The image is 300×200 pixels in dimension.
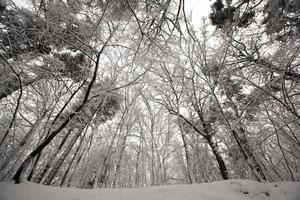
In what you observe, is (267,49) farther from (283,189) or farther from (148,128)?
(148,128)

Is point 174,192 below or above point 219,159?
below

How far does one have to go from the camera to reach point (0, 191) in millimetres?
3451

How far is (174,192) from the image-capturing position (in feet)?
12.5

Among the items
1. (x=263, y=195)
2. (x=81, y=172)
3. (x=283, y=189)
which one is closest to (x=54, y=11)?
(x=263, y=195)

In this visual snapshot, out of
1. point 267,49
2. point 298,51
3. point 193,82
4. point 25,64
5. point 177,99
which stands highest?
point 193,82

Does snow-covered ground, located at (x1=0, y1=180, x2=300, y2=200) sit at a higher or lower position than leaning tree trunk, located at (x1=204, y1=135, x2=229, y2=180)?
lower

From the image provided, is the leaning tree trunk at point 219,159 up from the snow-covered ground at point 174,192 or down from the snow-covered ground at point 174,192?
up

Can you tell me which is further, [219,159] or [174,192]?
[219,159]

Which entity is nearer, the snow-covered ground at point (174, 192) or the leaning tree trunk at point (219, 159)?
the snow-covered ground at point (174, 192)

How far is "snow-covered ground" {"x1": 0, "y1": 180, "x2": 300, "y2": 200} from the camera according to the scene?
10.7ft

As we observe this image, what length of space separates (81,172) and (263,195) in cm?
1269

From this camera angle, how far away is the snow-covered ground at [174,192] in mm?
3275

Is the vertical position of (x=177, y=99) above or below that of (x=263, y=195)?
above

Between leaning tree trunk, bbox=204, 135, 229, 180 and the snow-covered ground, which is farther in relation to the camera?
leaning tree trunk, bbox=204, 135, 229, 180
